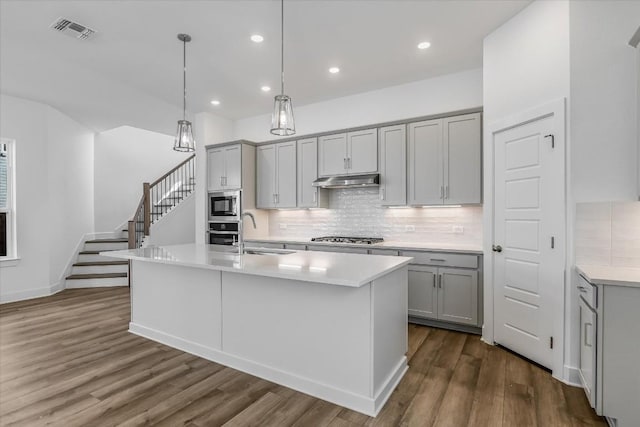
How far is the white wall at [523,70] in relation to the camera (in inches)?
102

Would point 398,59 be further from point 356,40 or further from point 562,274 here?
point 562,274

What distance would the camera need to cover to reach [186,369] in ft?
9.01

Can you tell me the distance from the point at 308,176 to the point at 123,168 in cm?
515

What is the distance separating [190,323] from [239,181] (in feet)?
8.89

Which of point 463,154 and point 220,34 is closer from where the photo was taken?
point 220,34

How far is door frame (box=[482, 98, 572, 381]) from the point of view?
8.32 ft

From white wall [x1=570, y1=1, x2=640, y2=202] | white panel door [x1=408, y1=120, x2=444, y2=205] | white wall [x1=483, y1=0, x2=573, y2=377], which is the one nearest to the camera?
white wall [x1=570, y1=1, x2=640, y2=202]

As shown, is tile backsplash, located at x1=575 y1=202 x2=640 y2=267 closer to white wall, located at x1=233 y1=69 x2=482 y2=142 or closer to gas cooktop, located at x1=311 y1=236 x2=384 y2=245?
white wall, located at x1=233 y1=69 x2=482 y2=142

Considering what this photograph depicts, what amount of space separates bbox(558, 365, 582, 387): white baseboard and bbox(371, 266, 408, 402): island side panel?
45.8 inches

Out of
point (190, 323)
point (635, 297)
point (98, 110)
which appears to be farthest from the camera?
point (98, 110)

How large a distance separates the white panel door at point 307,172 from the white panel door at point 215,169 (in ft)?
4.63

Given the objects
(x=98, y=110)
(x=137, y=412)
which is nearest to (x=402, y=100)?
(x=137, y=412)

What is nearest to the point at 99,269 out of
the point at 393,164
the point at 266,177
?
the point at 266,177

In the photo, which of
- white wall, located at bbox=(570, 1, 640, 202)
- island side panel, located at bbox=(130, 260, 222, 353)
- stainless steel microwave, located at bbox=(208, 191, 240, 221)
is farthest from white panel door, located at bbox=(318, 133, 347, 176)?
white wall, located at bbox=(570, 1, 640, 202)
